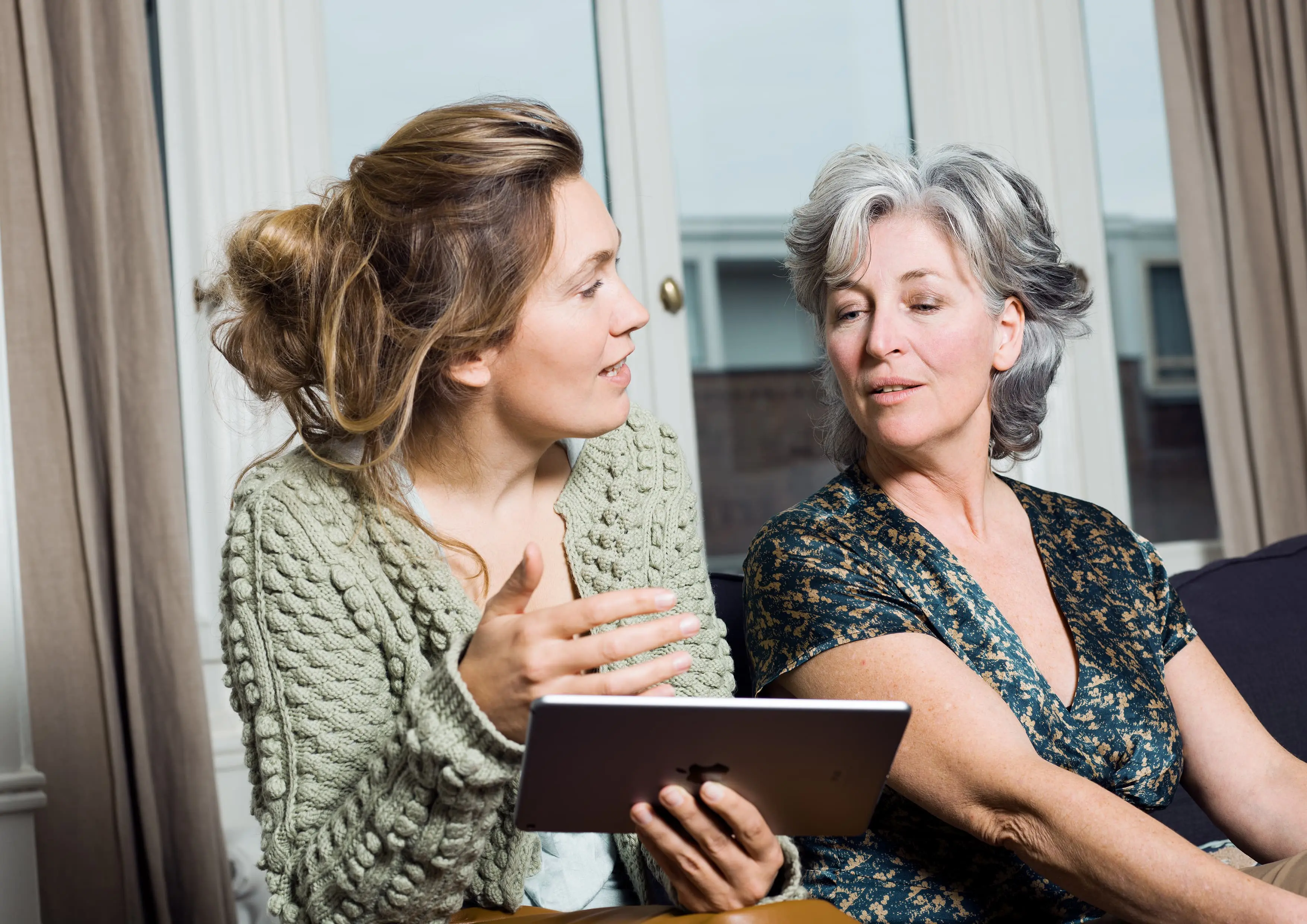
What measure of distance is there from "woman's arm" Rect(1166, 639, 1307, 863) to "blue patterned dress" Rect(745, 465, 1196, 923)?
7 cm

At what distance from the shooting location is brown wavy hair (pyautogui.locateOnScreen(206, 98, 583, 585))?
1224 millimetres

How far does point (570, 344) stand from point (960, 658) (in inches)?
20.5

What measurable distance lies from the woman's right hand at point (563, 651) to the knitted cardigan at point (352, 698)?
0.23ft

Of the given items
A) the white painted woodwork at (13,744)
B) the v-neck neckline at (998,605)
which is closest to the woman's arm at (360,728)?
the v-neck neckline at (998,605)

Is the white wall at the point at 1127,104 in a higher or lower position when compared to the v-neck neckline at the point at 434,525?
higher

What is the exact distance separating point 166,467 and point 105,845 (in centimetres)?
61

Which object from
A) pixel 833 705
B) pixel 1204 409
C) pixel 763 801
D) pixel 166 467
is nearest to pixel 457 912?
pixel 763 801

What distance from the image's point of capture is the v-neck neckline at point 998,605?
1305mm

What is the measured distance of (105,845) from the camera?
1.93 m

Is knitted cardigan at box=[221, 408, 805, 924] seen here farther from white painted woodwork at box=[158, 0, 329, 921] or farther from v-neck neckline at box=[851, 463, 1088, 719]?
white painted woodwork at box=[158, 0, 329, 921]

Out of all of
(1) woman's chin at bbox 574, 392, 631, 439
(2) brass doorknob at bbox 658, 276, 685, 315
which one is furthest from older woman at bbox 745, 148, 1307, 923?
(2) brass doorknob at bbox 658, 276, 685, 315

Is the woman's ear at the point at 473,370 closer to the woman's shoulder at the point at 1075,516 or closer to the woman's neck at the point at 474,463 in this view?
the woman's neck at the point at 474,463

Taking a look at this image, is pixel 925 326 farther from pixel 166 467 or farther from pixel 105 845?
pixel 105 845

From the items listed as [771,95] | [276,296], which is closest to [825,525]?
[276,296]
